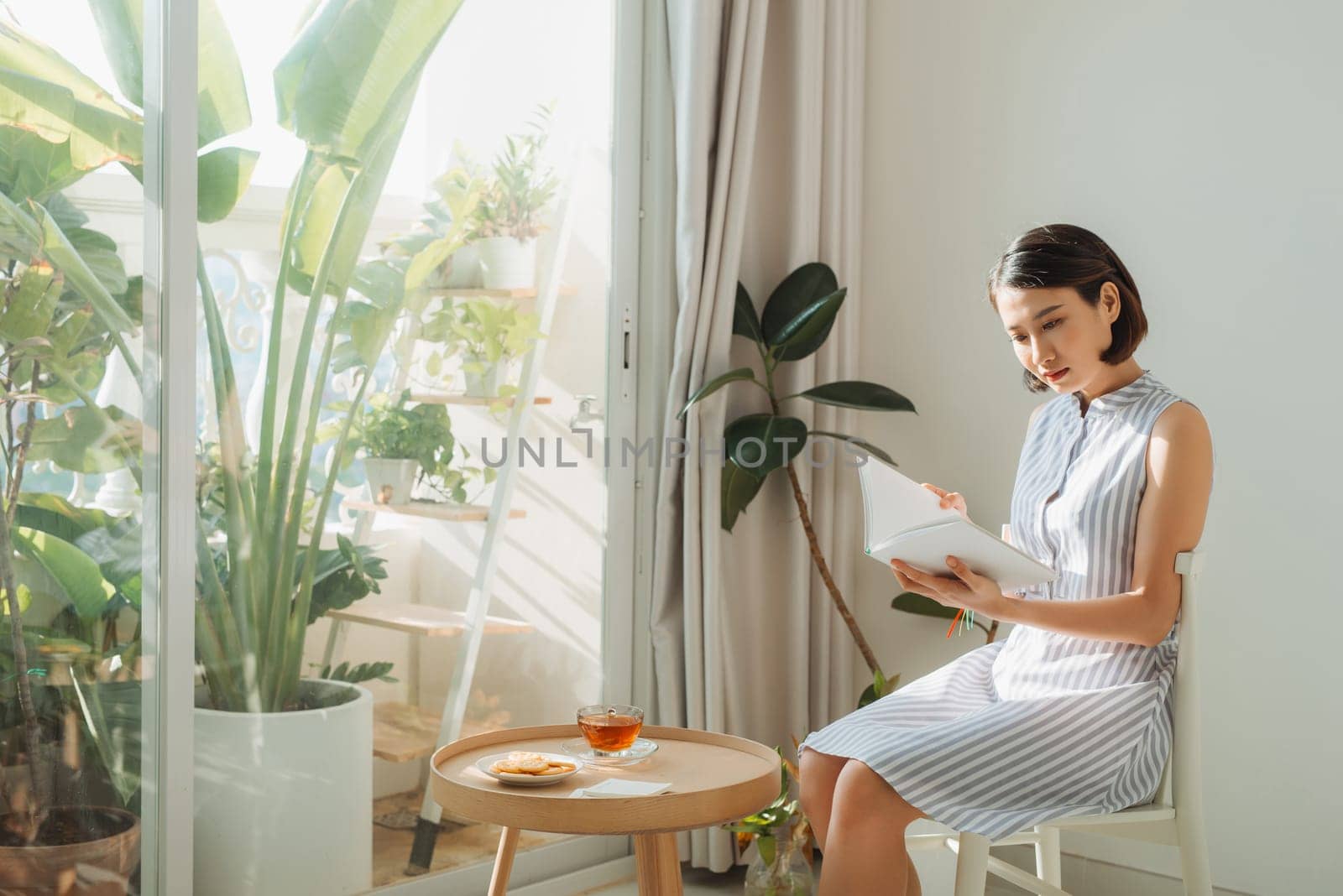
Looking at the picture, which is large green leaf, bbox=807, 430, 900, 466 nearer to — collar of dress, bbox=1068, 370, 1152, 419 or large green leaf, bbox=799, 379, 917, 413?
large green leaf, bbox=799, 379, 917, 413

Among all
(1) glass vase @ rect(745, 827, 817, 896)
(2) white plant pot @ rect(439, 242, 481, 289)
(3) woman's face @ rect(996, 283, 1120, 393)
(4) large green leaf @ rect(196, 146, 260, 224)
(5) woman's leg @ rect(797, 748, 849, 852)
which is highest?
(4) large green leaf @ rect(196, 146, 260, 224)

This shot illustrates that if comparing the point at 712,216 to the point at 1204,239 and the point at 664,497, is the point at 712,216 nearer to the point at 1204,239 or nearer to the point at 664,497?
the point at 664,497

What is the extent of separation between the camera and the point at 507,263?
2600mm

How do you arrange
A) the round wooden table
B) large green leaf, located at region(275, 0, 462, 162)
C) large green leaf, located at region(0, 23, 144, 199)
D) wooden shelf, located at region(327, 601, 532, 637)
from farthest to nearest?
wooden shelf, located at region(327, 601, 532, 637)
large green leaf, located at region(275, 0, 462, 162)
large green leaf, located at region(0, 23, 144, 199)
the round wooden table

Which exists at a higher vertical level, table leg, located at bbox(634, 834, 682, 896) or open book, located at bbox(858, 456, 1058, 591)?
open book, located at bbox(858, 456, 1058, 591)

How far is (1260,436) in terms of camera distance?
2408mm

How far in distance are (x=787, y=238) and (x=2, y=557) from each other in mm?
1845

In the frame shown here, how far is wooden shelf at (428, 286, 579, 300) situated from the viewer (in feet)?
8.09

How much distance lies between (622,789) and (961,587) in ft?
1.80

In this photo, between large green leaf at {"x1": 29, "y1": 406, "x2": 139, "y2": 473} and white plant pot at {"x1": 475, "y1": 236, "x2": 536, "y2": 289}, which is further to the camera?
white plant pot at {"x1": 475, "y1": 236, "x2": 536, "y2": 289}

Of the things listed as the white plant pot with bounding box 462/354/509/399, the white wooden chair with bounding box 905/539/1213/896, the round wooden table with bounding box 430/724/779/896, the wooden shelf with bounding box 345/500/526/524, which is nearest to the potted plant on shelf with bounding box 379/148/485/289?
the white plant pot with bounding box 462/354/509/399

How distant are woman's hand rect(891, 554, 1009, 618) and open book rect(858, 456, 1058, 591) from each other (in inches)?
0.4

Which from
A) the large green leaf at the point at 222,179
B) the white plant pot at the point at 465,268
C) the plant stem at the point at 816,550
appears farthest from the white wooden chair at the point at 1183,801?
the large green leaf at the point at 222,179

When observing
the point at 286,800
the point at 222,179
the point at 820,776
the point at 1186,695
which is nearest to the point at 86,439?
the point at 222,179
